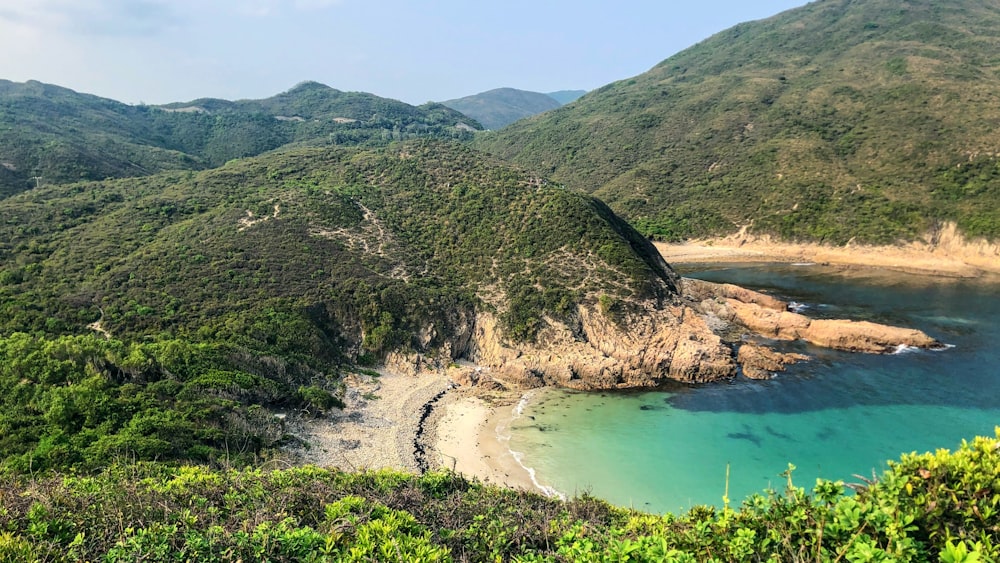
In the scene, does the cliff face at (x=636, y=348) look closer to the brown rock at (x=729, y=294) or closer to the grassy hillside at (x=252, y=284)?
the grassy hillside at (x=252, y=284)

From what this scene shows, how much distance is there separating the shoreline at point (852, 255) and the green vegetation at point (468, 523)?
190ft

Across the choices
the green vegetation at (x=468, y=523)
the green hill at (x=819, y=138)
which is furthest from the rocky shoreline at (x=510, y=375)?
the green hill at (x=819, y=138)

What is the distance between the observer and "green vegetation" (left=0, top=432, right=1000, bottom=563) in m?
5.17

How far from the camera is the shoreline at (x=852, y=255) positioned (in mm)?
52375

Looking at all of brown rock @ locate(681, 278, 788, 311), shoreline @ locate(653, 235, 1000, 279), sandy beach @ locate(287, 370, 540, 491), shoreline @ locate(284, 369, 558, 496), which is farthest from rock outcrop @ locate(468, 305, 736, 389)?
shoreline @ locate(653, 235, 1000, 279)

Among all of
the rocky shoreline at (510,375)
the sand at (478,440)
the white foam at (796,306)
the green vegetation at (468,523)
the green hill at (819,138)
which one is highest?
the green hill at (819,138)

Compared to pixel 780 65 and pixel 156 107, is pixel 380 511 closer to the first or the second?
pixel 780 65

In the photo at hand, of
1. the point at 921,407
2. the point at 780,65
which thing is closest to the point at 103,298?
the point at 921,407

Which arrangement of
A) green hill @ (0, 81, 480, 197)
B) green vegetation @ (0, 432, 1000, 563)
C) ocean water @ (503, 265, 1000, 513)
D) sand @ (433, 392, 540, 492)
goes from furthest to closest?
green hill @ (0, 81, 480, 197) < sand @ (433, 392, 540, 492) < ocean water @ (503, 265, 1000, 513) < green vegetation @ (0, 432, 1000, 563)

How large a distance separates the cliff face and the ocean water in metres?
1.15

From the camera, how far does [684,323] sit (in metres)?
32.7

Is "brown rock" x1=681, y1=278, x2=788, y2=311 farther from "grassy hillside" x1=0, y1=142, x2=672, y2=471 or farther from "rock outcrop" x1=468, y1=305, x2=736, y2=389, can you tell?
"rock outcrop" x1=468, y1=305, x2=736, y2=389

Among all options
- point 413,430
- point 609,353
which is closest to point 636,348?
point 609,353

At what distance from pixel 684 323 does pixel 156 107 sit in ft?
560
